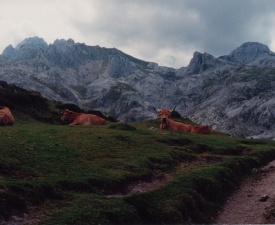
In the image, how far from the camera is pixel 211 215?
805 inches

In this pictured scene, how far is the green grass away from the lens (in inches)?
621

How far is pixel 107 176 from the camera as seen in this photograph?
20438 millimetres

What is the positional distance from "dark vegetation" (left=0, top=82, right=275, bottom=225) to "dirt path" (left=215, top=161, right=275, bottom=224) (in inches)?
26.9

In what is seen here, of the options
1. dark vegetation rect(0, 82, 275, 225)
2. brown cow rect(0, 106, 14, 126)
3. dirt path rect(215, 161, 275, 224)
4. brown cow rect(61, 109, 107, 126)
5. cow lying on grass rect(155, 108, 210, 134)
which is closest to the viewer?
dark vegetation rect(0, 82, 275, 225)

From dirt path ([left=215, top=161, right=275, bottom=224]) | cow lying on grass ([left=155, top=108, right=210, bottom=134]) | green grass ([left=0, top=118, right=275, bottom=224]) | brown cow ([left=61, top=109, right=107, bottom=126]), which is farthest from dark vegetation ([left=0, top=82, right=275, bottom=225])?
cow lying on grass ([left=155, top=108, right=210, bottom=134])

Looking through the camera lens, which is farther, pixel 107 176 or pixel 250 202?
pixel 250 202

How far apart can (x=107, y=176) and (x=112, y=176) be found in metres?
0.31

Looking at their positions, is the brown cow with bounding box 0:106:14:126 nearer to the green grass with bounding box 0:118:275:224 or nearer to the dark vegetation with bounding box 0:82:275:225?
the green grass with bounding box 0:118:275:224

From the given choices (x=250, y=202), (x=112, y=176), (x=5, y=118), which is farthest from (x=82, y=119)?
(x=250, y=202)

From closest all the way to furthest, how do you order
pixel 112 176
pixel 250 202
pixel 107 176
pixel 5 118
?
1. pixel 107 176
2. pixel 112 176
3. pixel 250 202
4. pixel 5 118

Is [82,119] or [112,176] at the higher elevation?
[82,119]

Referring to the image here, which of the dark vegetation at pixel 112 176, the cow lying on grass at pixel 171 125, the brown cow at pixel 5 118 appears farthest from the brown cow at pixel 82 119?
the dark vegetation at pixel 112 176

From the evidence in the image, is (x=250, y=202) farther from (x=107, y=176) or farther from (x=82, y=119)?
(x=82, y=119)

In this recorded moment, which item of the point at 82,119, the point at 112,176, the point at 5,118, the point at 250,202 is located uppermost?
the point at 82,119
